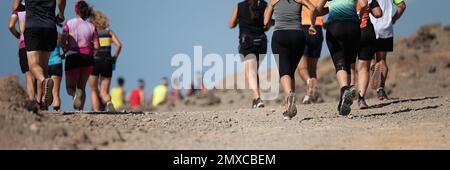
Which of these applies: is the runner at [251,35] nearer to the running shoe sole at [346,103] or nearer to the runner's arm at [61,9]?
the running shoe sole at [346,103]

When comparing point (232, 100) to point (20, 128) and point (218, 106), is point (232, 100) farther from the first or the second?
point (20, 128)

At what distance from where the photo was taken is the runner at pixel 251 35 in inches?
624

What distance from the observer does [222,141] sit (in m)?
9.51

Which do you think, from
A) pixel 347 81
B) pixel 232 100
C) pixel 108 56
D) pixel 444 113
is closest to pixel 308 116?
pixel 347 81

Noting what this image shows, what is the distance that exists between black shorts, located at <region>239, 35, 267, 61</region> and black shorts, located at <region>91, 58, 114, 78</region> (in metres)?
2.32

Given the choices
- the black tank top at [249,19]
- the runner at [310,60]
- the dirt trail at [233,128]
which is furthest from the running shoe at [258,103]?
the black tank top at [249,19]

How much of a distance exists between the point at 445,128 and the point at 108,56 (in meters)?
6.73

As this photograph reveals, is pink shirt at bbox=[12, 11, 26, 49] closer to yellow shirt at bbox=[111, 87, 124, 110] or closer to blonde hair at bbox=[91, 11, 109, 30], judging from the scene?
blonde hair at bbox=[91, 11, 109, 30]

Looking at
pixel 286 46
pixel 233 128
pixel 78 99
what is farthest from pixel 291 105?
A: pixel 78 99

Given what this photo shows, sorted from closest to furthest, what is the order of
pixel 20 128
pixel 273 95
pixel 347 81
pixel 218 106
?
pixel 20 128
pixel 347 81
pixel 273 95
pixel 218 106

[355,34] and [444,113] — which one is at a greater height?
[355,34]

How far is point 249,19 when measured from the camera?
15828 mm

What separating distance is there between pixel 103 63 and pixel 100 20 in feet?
2.46

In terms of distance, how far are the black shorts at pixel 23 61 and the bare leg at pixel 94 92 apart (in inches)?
74.4
